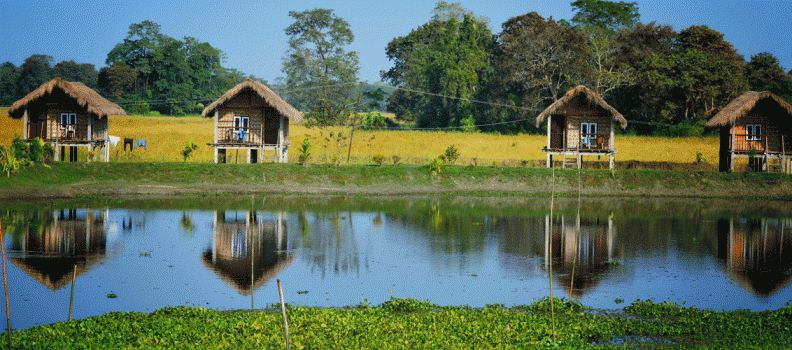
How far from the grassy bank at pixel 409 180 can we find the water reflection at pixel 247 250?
840 cm

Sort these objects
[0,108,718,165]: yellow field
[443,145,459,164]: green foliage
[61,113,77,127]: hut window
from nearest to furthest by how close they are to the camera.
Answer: [61,113,77,127]: hut window → [443,145,459,164]: green foliage → [0,108,718,165]: yellow field

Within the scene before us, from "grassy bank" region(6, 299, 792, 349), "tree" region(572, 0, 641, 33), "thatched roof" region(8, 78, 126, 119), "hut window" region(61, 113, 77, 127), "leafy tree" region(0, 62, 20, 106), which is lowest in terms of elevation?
"grassy bank" region(6, 299, 792, 349)

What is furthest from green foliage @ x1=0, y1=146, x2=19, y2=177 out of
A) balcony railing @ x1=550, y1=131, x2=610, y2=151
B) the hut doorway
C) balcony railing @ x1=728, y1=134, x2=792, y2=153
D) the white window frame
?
balcony railing @ x1=728, y1=134, x2=792, y2=153

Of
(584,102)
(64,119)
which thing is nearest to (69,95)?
(64,119)

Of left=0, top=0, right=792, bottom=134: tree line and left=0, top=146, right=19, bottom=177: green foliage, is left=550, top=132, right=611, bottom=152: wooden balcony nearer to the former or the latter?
left=0, top=0, right=792, bottom=134: tree line

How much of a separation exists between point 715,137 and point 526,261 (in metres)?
44.1

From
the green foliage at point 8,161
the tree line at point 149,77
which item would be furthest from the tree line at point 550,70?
the green foliage at point 8,161

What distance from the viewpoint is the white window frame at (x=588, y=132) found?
39.4 meters

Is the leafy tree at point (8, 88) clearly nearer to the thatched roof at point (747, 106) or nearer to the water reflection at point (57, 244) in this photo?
the water reflection at point (57, 244)

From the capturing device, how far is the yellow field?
4347 centimetres

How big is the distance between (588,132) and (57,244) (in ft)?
98.1

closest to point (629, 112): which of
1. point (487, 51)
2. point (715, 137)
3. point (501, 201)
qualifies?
point (715, 137)

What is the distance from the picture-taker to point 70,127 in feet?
121

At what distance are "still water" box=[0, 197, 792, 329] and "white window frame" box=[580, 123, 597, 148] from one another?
40.2 ft
